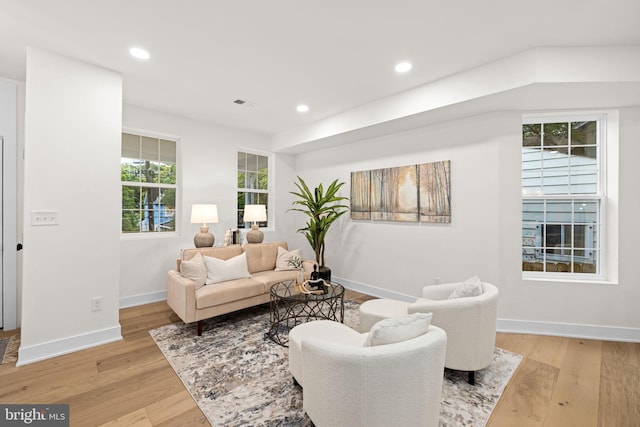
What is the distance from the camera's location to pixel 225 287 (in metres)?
3.08

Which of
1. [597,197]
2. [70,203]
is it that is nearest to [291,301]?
[70,203]

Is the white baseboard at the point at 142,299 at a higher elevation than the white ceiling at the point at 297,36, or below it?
below

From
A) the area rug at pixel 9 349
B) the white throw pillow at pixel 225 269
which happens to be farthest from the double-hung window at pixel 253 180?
the area rug at pixel 9 349

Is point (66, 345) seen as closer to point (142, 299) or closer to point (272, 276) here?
point (142, 299)

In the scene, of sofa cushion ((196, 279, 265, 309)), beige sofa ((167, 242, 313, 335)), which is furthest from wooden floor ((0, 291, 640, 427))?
sofa cushion ((196, 279, 265, 309))

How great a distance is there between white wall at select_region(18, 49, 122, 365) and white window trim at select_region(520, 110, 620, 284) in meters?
4.36

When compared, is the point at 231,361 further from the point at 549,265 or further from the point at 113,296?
the point at 549,265

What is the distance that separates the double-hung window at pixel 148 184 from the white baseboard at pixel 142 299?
2.88ft

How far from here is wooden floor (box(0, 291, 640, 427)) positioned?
179 centimetres

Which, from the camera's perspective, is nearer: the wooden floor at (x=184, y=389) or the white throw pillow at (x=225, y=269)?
the wooden floor at (x=184, y=389)

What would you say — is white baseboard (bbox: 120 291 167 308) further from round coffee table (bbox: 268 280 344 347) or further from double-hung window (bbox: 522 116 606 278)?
double-hung window (bbox: 522 116 606 278)

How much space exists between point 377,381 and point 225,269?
2464 millimetres

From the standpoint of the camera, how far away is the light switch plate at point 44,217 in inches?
93.7

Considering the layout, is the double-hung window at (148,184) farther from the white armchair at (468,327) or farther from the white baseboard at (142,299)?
the white armchair at (468,327)
